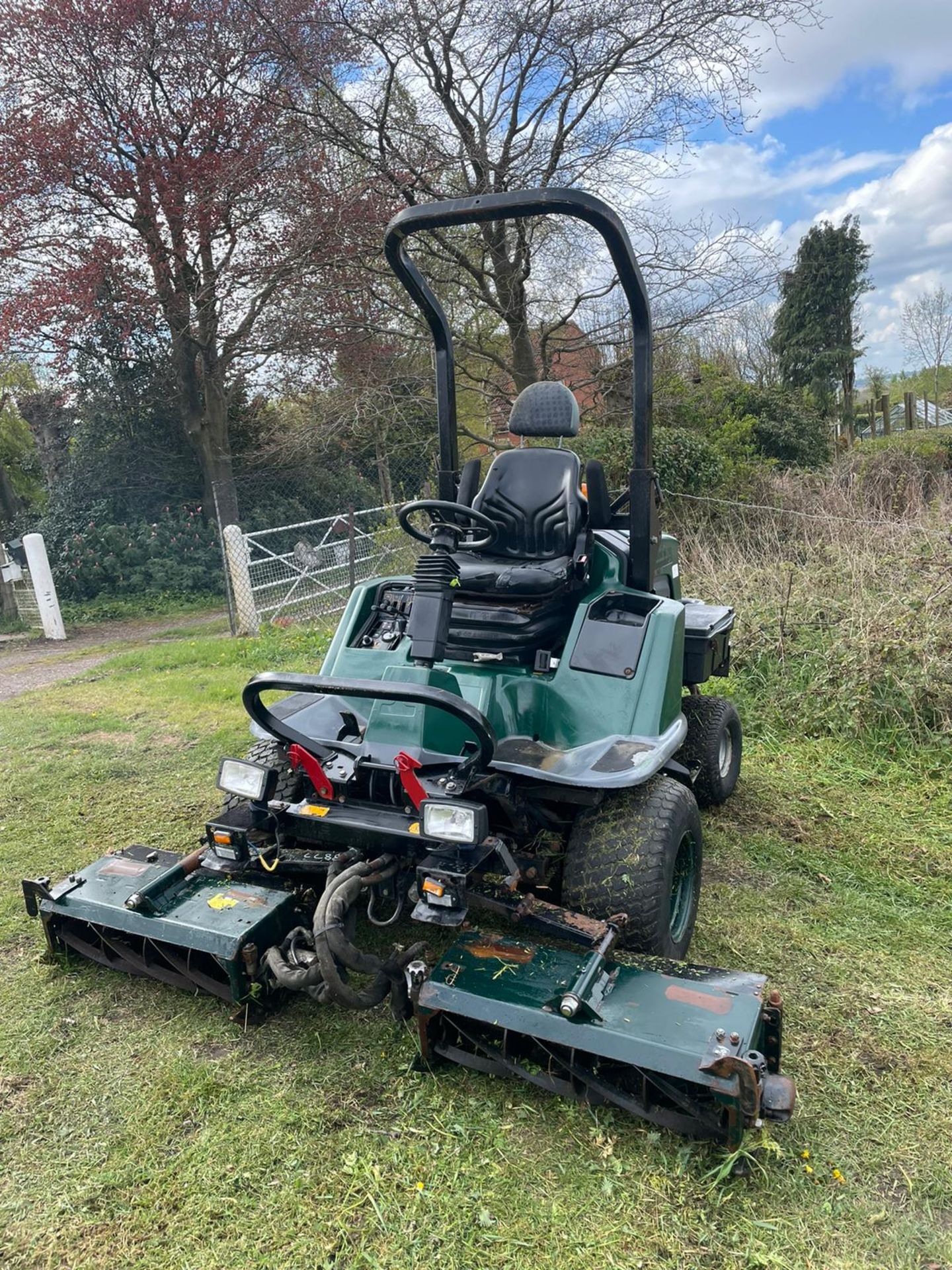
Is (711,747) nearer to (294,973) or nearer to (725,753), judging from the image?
(725,753)

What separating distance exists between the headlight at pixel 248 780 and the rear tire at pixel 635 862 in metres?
1.03

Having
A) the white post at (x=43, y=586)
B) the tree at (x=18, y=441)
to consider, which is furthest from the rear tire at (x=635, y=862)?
the tree at (x=18, y=441)

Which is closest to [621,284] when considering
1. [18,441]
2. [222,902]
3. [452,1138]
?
[222,902]

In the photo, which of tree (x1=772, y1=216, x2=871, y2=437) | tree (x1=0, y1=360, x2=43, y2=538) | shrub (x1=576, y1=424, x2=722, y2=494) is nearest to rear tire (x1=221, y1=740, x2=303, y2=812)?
shrub (x1=576, y1=424, x2=722, y2=494)

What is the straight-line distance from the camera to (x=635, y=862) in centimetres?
278

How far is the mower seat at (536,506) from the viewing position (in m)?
3.51

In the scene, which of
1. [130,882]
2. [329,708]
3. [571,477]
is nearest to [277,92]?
[571,477]

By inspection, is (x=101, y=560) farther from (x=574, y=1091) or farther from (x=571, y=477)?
(x=574, y=1091)

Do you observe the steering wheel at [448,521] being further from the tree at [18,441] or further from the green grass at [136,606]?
the tree at [18,441]

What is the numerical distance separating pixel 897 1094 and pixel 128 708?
6023 mm

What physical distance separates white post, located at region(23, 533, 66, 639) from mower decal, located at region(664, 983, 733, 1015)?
35.8 feet

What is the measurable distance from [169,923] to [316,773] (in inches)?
25.8

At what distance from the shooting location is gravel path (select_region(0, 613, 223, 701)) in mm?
8734

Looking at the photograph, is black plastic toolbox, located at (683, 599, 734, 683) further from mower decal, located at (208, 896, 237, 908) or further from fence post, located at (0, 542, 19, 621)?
fence post, located at (0, 542, 19, 621)
